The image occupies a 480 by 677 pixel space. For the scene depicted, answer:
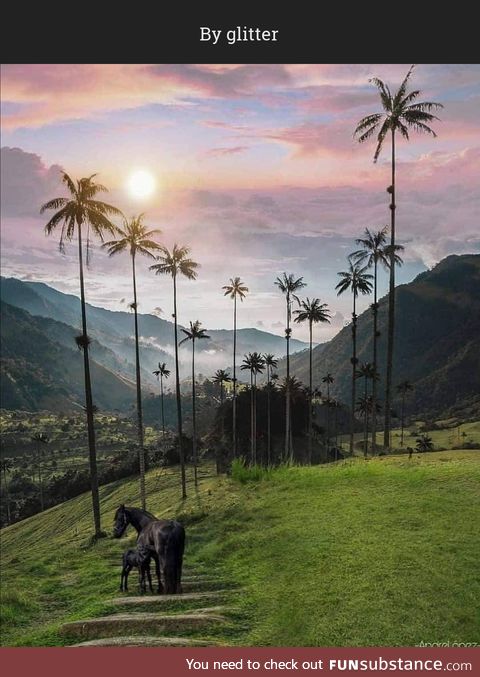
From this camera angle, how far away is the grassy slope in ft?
41.5

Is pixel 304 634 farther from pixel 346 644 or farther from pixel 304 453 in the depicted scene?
pixel 304 453

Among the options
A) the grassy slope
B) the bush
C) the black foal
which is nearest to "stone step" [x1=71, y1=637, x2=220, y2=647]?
the grassy slope

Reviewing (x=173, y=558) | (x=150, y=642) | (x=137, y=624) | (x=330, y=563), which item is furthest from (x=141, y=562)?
(x=330, y=563)

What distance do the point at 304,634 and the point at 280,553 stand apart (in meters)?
6.29

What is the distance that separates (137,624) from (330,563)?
21.4 ft

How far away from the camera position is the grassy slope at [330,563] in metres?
12.6

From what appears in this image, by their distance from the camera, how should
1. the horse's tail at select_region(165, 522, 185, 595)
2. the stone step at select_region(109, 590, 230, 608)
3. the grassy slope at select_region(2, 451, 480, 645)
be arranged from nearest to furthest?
the grassy slope at select_region(2, 451, 480, 645)
the stone step at select_region(109, 590, 230, 608)
the horse's tail at select_region(165, 522, 185, 595)

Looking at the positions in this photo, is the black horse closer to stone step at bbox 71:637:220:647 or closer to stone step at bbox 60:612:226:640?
stone step at bbox 60:612:226:640

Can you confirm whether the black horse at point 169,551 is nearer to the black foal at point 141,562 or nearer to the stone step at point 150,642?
the black foal at point 141,562

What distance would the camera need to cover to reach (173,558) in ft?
52.5

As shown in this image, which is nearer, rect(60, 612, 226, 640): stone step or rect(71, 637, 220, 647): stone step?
rect(71, 637, 220, 647): stone step

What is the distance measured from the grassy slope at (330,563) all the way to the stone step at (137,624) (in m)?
0.69

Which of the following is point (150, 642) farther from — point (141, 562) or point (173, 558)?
point (141, 562)

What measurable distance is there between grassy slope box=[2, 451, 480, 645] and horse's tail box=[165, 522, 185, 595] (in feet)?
7.08
